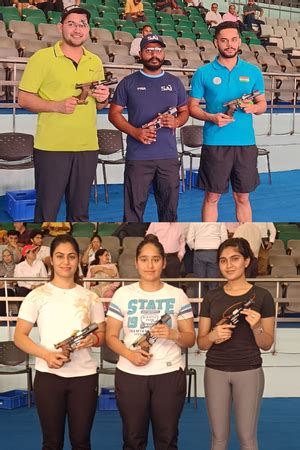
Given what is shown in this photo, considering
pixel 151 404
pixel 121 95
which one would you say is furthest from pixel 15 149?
pixel 151 404

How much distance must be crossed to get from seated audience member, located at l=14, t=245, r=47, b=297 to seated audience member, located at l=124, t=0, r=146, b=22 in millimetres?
8728

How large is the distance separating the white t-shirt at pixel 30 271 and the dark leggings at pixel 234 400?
1528 mm

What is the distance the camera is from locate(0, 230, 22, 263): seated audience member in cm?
466

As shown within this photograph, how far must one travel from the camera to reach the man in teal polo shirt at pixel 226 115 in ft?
14.6

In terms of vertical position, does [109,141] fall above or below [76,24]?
below

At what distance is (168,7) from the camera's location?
14.2m

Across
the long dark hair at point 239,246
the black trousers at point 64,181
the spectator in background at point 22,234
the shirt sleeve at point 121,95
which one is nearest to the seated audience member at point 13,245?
the spectator in background at point 22,234

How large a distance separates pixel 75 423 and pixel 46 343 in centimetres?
35

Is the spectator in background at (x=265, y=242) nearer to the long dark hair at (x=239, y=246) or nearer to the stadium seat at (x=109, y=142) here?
the long dark hair at (x=239, y=246)

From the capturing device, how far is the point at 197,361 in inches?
221

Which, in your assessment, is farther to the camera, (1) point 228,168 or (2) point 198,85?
(1) point 228,168

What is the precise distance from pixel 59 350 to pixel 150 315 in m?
0.40

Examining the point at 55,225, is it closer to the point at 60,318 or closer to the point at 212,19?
the point at 60,318

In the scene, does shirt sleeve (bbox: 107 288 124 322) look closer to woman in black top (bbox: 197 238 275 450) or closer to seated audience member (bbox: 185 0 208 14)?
woman in black top (bbox: 197 238 275 450)
